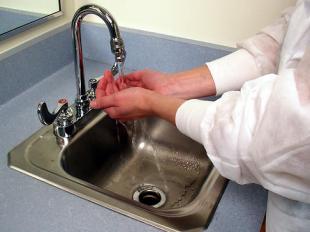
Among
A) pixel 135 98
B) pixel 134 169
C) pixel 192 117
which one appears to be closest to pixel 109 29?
pixel 135 98

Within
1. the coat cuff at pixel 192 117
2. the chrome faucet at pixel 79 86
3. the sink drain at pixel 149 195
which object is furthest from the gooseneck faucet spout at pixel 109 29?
the sink drain at pixel 149 195

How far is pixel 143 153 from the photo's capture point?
1019 millimetres

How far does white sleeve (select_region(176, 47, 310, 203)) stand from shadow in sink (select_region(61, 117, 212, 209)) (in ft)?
1.27

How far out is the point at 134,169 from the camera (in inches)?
38.4

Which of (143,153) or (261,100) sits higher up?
(261,100)

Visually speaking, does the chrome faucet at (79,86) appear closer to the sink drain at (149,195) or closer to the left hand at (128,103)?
the left hand at (128,103)

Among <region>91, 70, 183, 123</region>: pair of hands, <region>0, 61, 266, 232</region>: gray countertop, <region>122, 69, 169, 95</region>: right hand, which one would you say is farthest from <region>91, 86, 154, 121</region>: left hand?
<region>0, 61, 266, 232</region>: gray countertop

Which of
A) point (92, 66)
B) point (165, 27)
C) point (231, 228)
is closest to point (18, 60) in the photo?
point (92, 66)

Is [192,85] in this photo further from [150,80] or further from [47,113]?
[47,113]

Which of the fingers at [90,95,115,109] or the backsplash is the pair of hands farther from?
the backsplash

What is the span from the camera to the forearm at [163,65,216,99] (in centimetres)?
82

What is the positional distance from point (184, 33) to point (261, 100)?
0.60 meters

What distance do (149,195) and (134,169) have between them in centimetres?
10

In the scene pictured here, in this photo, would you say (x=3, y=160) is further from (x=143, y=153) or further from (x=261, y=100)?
(x=261, y=100)
